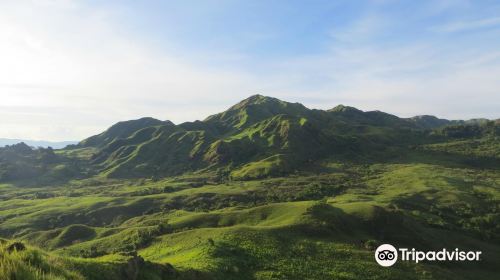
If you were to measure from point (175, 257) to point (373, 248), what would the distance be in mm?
29695

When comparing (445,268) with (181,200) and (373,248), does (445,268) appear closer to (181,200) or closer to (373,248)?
(373,248)

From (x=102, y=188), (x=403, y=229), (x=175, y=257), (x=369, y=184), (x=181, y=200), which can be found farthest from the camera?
(x=102, y=188)

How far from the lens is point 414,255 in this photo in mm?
62156

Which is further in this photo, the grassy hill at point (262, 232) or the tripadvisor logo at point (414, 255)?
the tripadvisor logo at point (414, 255)

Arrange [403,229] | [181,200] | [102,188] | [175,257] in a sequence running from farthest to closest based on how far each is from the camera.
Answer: [102,188]
[181,200]
[403,229]
[175,257]

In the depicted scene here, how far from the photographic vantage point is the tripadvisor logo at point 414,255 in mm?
57031

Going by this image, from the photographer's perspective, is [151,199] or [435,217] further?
[151,199]

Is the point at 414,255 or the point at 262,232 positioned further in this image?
the point at 262,232

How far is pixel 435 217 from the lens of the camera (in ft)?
332

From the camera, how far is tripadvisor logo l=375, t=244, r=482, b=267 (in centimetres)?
5703

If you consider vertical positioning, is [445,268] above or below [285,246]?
below

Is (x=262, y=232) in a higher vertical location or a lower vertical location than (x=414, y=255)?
higher

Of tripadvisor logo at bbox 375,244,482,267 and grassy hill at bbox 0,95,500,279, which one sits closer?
grassy hill at bbox 0,95,500,279

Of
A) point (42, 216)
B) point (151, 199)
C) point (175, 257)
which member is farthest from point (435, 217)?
point (42, 216)
